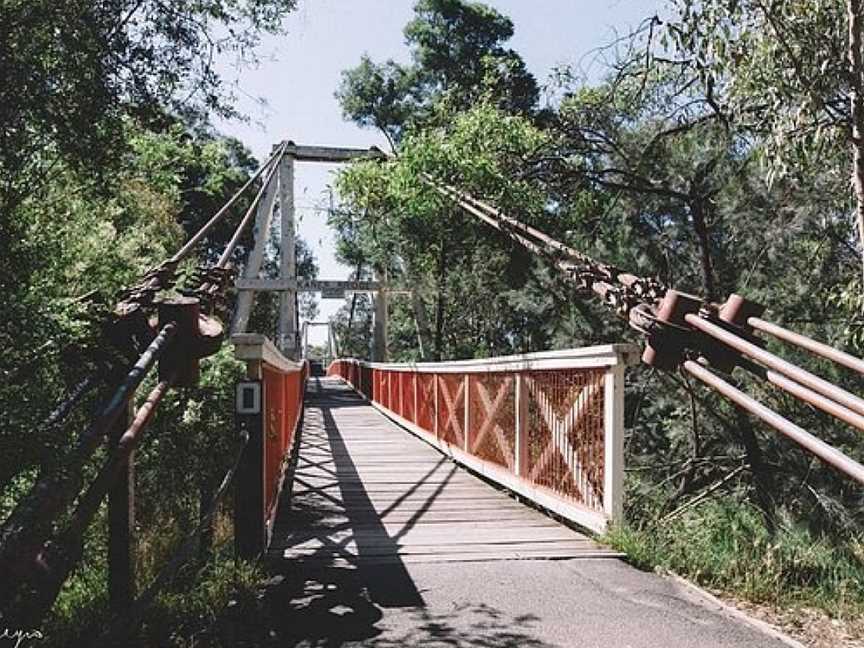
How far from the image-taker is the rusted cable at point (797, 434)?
1576mm

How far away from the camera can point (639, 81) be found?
444 centimetres

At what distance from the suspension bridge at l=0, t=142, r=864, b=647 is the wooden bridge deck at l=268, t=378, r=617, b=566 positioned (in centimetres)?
2

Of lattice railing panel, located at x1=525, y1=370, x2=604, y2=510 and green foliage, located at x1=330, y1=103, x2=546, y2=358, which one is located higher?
green foliage, located at x1=330, y1=103, x2=546, y2=358

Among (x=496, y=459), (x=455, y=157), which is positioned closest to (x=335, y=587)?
(x=496, y=459)

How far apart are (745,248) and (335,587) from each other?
3.12m

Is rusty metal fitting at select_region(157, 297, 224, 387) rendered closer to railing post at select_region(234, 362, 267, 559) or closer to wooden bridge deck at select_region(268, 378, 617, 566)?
railing post at select_region(234, 362, 267, 559)

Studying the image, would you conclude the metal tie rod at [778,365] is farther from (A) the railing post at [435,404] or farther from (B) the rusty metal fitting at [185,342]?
(A) the railing post at [435,404]

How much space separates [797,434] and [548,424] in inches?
92.1

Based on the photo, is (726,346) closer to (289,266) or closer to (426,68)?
(426,68)

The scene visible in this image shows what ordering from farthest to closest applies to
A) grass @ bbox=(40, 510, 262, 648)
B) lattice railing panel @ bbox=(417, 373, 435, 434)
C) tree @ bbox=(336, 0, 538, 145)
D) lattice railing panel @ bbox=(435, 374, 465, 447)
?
tree @ bbox=(336, 0, 538, 145), lattice railing panel @ bbox=(417, 373, 435, 434), lattice railing panel @ bbox=(435, 374, 465, 447), grass @ bbox=(40, 510, 262, 648)

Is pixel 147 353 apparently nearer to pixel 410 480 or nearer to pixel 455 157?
pixel 410 480

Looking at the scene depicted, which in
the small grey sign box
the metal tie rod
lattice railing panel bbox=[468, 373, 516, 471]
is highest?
the metal tie rod

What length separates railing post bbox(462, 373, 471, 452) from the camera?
5.93m

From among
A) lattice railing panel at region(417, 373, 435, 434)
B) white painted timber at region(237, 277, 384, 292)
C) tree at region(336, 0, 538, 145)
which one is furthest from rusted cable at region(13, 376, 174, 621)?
white painted timber at region(237, 277, 384, 292)
